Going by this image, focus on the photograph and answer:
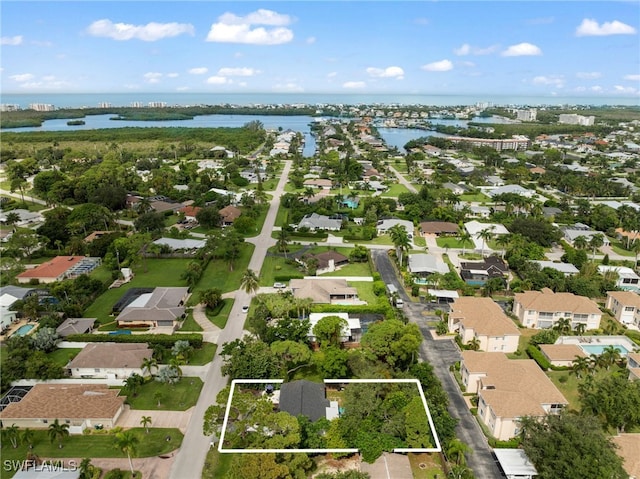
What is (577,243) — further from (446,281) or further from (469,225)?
(446,281)

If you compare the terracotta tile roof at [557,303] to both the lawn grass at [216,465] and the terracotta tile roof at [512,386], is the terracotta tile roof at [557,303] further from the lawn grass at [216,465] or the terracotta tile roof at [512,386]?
the lawn grass at [216,465]

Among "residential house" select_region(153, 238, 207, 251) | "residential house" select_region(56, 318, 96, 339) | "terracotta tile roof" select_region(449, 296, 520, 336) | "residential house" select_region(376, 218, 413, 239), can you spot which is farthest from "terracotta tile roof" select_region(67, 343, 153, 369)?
"residential house" select_region(376, 218, 413, 239)

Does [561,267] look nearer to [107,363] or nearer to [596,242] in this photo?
[596,242]

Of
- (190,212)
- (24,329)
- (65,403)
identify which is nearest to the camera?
(65,403)

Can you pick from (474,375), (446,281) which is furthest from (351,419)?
(446,281)

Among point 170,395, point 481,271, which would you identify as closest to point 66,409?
point 170,395

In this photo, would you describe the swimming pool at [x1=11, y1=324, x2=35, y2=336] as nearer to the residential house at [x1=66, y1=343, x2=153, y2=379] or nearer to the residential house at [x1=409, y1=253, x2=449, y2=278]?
the residential house at [x1=66, y1=343, x2=153, y2=379]
